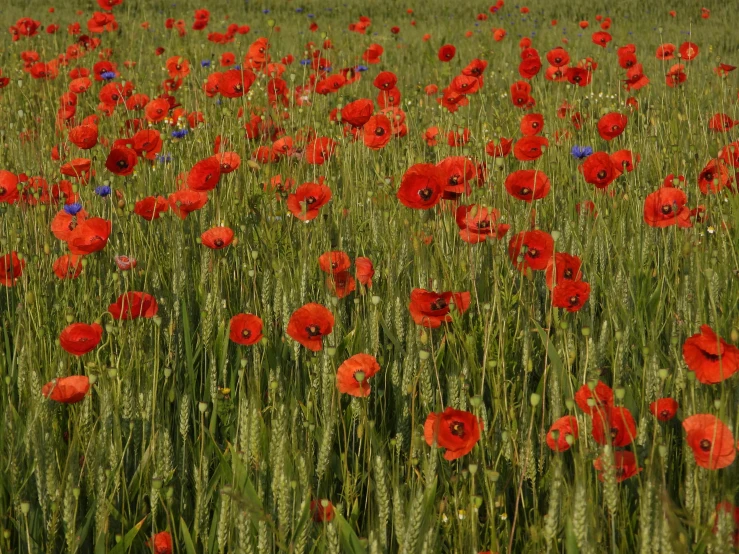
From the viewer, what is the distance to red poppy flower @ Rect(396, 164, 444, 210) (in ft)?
6.40

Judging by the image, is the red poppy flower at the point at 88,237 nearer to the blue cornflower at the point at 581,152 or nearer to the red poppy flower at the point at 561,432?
Result: the red poppy flower at the point at 561,432

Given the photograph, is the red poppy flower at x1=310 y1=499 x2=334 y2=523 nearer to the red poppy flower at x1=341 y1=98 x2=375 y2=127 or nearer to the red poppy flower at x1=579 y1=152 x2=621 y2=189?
the red poppy flower at x1=579 y1=152 x2=621 y2=189

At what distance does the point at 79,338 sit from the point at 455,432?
0.74 m

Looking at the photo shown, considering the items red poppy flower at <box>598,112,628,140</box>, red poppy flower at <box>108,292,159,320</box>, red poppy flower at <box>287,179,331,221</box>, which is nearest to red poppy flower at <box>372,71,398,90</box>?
red poppy flower at <box>598,112,628,140</box>

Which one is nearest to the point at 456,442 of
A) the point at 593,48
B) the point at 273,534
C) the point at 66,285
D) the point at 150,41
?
the point at 273,534

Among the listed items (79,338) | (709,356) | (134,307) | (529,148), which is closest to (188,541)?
(79,338)

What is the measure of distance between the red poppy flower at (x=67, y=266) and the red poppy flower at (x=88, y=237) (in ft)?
0.50

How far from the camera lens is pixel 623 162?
2461mm

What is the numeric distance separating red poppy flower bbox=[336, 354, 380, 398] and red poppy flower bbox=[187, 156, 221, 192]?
0.94m

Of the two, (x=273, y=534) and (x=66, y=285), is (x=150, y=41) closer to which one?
(x=66, y=285)

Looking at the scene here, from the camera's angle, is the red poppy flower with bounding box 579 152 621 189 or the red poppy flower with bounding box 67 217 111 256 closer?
the red poppy flower with bounding box 67 217 111 256

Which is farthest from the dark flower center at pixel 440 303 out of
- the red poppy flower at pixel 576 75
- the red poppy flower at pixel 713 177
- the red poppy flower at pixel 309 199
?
the red poppy flower at pixel 576 75

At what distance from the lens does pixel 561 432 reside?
1.35m

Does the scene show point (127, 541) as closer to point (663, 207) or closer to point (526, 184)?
→ point (526, 184)
